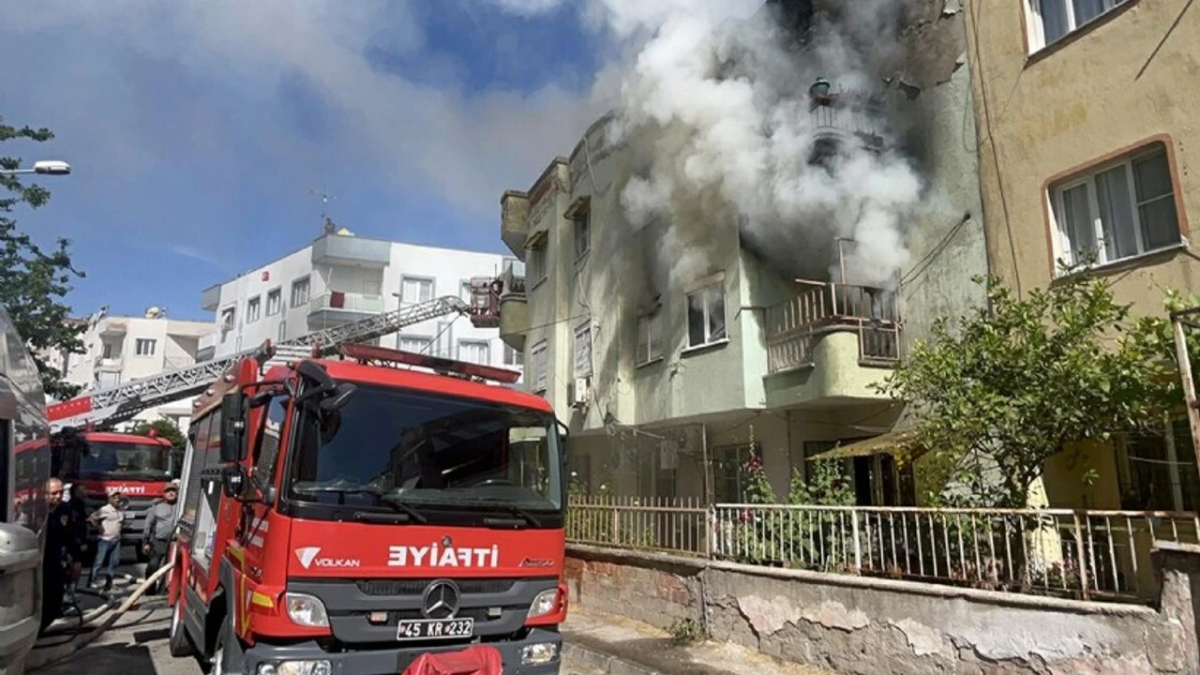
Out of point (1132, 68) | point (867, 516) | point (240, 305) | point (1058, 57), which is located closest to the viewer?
point (867, 516)

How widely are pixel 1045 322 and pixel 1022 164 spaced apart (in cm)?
227

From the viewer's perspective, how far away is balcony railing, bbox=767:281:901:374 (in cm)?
1090

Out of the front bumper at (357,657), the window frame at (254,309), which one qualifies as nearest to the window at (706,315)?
the front bumper at (357,657)

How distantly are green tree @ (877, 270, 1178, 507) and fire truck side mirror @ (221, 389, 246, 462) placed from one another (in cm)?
620

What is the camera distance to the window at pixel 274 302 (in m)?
44.7

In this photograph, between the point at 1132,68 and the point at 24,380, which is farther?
the point at 1132,68

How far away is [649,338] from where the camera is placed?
15.4m

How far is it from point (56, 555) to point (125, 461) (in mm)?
10031

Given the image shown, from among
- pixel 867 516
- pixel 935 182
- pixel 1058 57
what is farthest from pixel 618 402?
pixel 1058 57

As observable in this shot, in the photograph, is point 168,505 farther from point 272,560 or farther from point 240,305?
point 240,305

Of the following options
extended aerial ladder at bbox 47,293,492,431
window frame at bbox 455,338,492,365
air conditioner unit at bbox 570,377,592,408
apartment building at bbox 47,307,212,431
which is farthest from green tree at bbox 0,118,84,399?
apartment building at bbox 47,307,212,431

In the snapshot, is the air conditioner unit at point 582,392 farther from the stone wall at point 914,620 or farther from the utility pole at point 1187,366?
the utility pole at point 1187,366

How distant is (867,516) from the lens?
7609mm

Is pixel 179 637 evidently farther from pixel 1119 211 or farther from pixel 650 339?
pixel 1119 211
